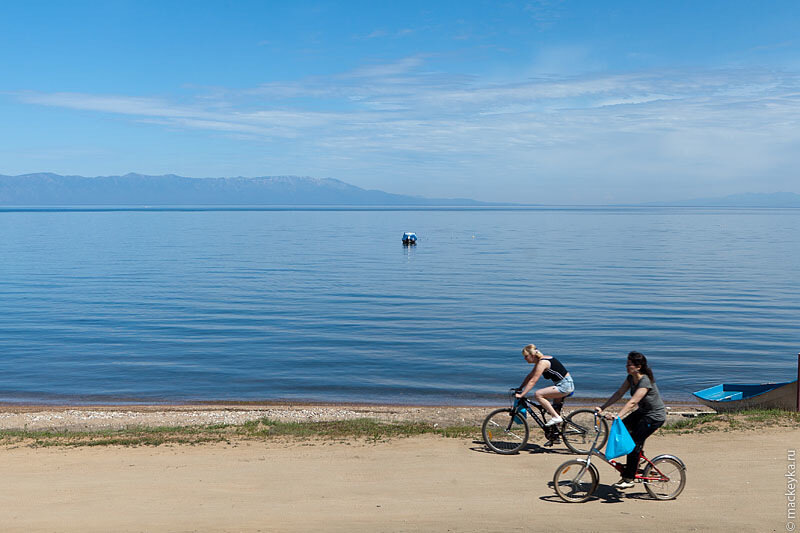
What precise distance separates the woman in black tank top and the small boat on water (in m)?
7.36

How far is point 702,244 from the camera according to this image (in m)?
97.8

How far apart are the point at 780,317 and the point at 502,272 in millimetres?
26151

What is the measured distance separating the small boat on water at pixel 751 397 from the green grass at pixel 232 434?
739cm

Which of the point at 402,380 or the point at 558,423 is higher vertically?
the point at 558,423

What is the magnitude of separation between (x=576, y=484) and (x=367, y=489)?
337 cm

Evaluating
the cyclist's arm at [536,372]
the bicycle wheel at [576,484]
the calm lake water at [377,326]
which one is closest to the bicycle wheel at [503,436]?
the cyclist's arm at [536,372]

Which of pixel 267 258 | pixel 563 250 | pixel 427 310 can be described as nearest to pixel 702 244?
pixel 563 250

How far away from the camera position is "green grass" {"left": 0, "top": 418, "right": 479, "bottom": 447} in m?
15.3

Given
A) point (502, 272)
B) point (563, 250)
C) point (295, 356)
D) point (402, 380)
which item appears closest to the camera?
point (402, 380)

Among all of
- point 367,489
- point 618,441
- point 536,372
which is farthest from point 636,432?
point 367,489

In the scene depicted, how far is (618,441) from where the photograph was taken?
1039 centimetres

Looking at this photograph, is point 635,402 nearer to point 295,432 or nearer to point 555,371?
point 555,371

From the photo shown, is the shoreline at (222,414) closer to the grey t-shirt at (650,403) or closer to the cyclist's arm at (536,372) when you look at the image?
the cyclist's arm at (536,372)

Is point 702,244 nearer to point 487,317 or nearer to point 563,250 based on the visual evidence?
point 563,250
